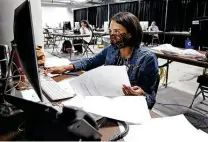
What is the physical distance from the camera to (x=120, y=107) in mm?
813

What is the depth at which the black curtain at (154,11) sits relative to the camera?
1077cm

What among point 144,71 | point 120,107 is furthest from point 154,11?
point 120,107

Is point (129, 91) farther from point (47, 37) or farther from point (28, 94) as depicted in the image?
point (47, 37)

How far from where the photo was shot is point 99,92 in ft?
3.22

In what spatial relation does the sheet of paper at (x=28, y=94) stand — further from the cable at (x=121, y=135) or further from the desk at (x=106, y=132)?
the cable at (x=121, y=135)

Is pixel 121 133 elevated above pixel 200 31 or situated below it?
below

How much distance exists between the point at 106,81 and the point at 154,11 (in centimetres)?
1118

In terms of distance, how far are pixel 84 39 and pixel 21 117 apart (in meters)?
6.19

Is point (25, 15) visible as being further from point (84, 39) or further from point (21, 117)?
point (84, 39)

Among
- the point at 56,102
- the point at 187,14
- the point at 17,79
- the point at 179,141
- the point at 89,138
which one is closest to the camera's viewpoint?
the point at 89,138

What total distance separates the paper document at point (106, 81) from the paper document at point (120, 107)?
7 cm

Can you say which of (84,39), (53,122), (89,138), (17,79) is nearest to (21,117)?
(53,122)

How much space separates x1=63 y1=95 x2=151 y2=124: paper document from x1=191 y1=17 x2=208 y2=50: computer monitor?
1793 mm

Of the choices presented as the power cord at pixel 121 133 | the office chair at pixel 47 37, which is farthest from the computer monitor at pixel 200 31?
the office chair at pixel 47 37
